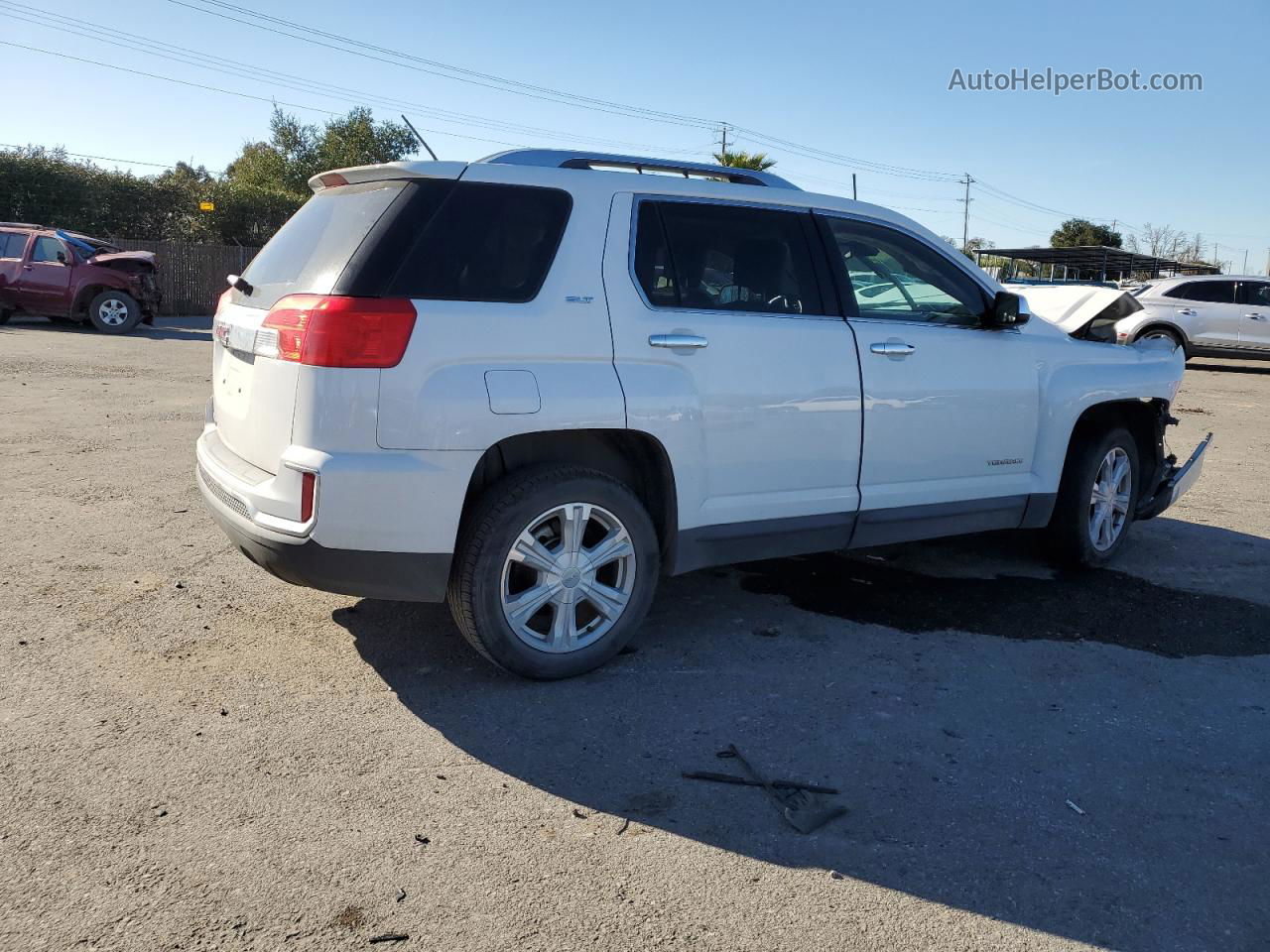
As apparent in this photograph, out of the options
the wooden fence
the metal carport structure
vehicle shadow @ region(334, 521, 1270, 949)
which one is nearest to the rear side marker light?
vehicle shadow @ region(334, 521, 1270, 949)

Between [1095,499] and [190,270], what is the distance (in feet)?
80.6

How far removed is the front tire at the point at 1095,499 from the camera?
586 cm

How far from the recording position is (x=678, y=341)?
14.0 feet

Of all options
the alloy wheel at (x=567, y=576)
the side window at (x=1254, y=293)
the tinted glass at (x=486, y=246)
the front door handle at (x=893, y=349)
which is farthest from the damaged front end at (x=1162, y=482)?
the side window at (x=1254, y=293)

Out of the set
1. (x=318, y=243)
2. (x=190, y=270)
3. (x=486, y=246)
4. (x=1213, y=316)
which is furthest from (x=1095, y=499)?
(x=190, y=270)

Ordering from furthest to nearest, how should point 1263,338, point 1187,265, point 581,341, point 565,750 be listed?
1. point 1187,265
2. point 1263,338
3. point 581,341
4. point 565,750

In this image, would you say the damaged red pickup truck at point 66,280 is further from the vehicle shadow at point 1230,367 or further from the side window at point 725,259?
the vehicle shadow at point 1230,367

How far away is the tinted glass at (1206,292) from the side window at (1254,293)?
0.21 m

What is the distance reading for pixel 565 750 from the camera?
3658mm

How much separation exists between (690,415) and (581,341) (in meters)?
0.55

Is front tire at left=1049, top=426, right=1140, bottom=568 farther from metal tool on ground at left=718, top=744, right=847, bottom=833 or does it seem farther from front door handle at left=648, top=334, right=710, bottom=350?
metal tool on ground at left=718, top=744, right=847, bottom=833

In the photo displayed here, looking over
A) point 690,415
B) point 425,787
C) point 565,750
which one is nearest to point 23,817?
point 425,787

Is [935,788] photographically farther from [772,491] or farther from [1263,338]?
[1263,338]

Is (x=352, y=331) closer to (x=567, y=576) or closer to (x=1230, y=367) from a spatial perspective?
(x=567, y=576)
